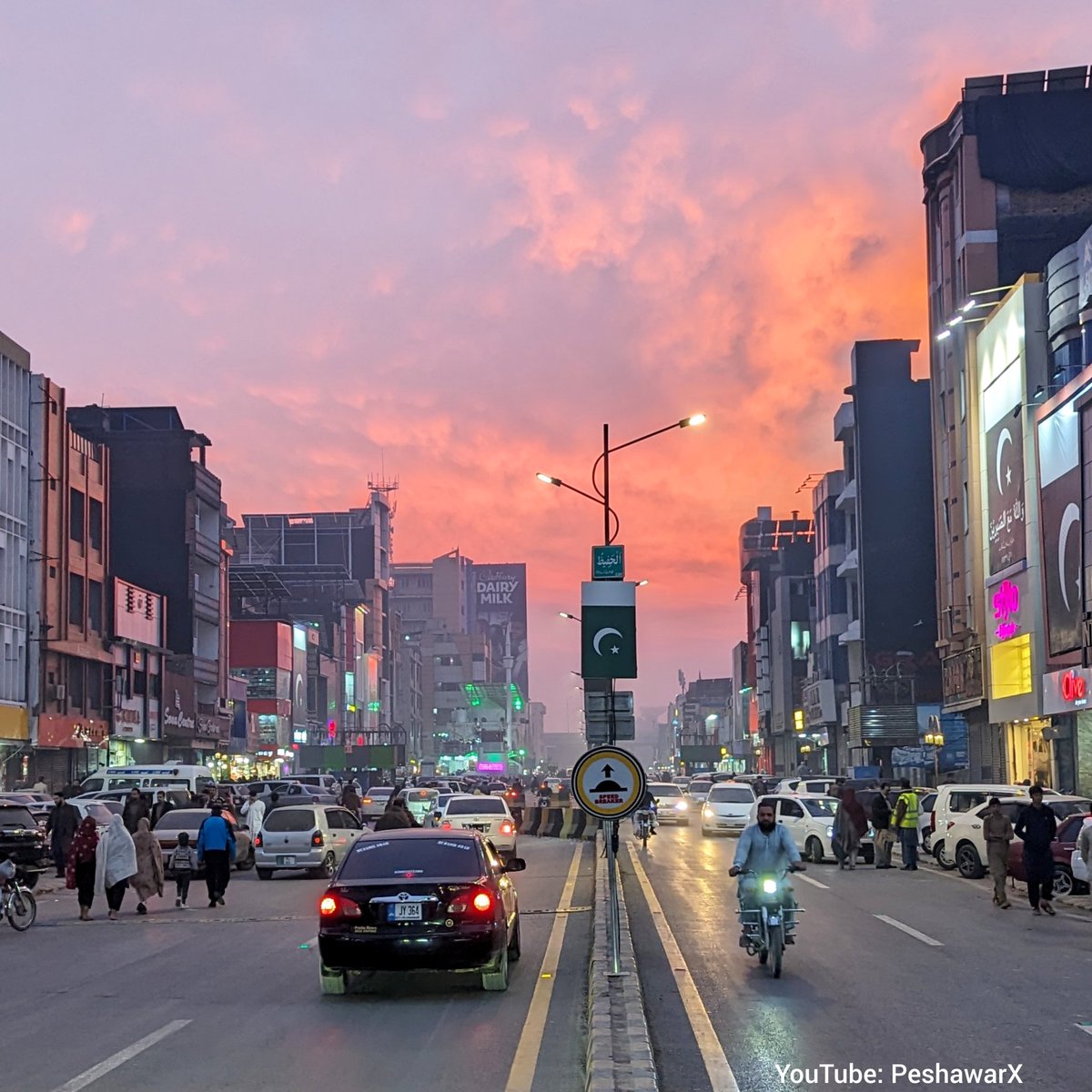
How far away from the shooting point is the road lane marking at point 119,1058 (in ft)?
32.8

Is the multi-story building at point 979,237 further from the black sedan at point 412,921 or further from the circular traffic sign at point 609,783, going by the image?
the black sedan at point 412,921

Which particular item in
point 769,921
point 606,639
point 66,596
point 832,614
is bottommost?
point 769,921

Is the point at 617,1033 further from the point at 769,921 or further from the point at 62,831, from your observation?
the point at 62,831

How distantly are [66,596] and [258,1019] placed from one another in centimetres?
5990

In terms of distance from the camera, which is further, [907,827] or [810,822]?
[810,822]

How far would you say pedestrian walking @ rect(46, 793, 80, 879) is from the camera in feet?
106

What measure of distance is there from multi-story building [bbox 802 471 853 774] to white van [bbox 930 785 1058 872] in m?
66.2

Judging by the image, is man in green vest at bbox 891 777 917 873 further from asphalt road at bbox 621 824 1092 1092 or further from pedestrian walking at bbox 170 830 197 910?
pedestrian walking at bbox 170 830 197 910

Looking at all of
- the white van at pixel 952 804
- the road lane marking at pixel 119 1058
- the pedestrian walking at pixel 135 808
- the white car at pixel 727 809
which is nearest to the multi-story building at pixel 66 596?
the white car at pixel 727 809

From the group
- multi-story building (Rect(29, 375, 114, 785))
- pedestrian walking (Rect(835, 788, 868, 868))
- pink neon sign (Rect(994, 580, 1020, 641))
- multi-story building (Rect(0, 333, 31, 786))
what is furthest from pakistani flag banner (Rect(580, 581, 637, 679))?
multi-story building (Rect(29, 375, 114, 785))

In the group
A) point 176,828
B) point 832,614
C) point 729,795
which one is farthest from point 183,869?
point 832,614

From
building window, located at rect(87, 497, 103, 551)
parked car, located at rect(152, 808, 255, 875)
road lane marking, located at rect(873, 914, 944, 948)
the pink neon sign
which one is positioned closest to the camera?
road lane marking, located at rect(873, 914, 944, 948)

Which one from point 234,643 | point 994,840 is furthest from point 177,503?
point 994,840

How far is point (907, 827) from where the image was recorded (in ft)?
108
